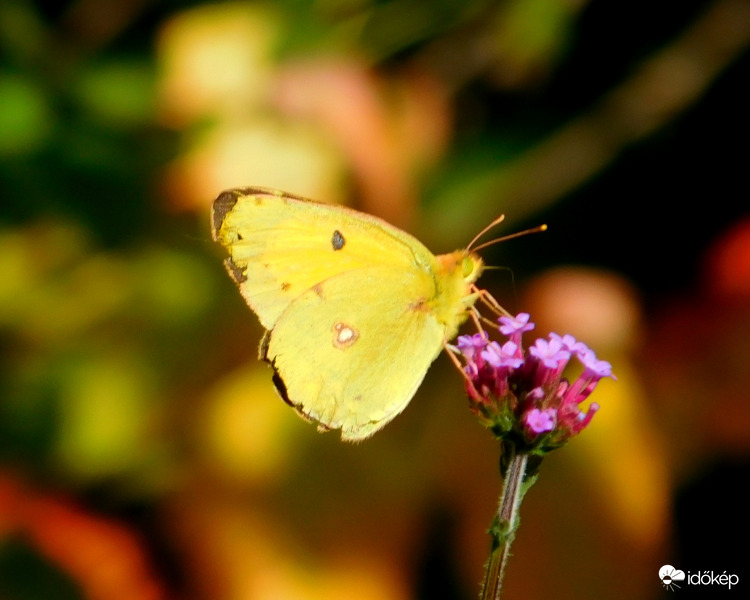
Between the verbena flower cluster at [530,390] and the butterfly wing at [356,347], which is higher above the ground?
the butterfly wing at [356,347]

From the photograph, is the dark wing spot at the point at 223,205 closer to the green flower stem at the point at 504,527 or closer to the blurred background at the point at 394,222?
the green flower stem at the point at 504,527

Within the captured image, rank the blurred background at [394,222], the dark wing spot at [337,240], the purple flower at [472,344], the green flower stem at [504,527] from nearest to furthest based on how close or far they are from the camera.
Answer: the green flower stem at [504,527] → the purple flower at [472,344] → the dark wing spot at [337,240] → the blurred background at [394,222]

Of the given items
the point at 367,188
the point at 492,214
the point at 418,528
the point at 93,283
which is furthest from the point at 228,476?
the point at 492,214

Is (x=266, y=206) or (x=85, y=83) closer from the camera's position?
(x=266, y=206)

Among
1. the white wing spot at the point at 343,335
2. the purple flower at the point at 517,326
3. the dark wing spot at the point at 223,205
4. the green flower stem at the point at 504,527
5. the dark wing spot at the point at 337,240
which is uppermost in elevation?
the dark wing spot at the point at 337,240

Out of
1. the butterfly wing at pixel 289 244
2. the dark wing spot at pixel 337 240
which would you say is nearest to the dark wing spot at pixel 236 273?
the butterfly wing at pixel 289 244

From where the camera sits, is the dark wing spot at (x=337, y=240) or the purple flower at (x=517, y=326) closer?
the purple flower at (x=517, y=326)

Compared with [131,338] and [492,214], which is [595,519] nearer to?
[492,214]
